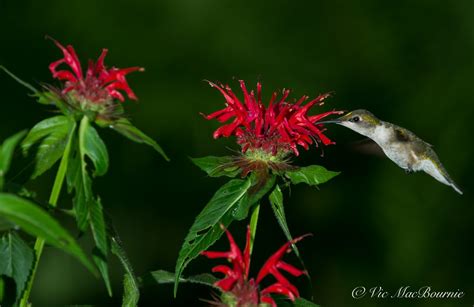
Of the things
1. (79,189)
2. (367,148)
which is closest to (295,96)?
(367,148)

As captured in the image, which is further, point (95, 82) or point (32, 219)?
point (95, 82)

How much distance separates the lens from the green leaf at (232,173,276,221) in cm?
113

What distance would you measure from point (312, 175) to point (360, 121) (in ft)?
2.05

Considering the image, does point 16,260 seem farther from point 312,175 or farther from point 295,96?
point 295,96

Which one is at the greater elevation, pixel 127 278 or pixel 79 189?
pixel 79 189

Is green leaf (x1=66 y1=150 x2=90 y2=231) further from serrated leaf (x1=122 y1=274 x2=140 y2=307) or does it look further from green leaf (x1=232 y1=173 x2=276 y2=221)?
green leaf (x1=232 y1=173 x2=276 y2=221)

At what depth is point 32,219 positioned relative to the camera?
2.25 feet

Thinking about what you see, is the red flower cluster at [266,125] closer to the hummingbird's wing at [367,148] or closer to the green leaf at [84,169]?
the green leaf at [84,169]

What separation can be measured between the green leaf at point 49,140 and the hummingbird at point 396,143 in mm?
952

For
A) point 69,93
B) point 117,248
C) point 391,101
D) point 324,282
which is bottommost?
point 324,282

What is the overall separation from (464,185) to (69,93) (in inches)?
105

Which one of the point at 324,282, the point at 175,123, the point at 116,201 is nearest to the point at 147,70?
the point at 175,123

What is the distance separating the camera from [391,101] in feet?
11.5

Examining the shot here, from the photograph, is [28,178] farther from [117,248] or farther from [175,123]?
[175,123]
